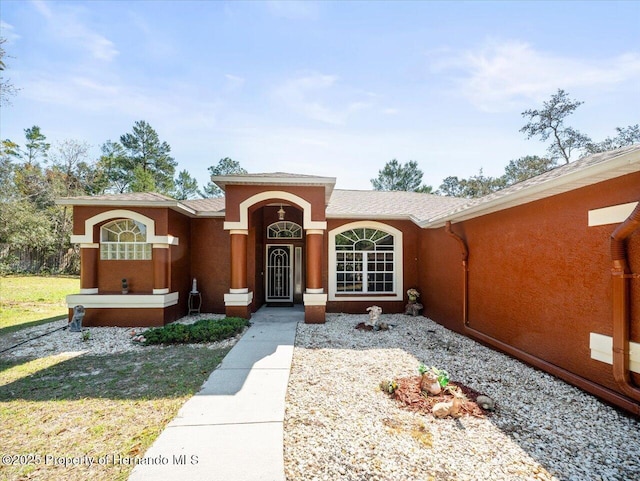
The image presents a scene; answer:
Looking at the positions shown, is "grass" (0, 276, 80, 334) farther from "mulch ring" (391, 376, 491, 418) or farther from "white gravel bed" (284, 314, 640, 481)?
"mulch ring" (391, 376, 491, 418)

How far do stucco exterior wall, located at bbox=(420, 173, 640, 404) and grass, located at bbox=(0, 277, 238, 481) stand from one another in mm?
5632

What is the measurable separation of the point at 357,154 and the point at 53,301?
14565 mm

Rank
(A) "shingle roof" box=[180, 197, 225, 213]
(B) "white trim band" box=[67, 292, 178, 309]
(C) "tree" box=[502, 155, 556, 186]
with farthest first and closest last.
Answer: (C) "tree" box=[502, 155, 556, 186]
(A) "shingle roof" box=[180, 197, 225, 213]
(B) "white trim band" box=[67, 292, 178, 309]

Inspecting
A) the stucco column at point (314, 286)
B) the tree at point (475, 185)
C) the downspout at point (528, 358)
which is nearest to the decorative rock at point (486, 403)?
the downspout at point (528, 358)

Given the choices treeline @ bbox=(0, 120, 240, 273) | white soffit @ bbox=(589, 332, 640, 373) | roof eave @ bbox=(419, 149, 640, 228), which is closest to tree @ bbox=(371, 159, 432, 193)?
treeline @ bbox=(0, 120, 240, 273)

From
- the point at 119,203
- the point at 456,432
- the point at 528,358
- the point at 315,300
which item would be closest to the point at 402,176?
the point at 315,300

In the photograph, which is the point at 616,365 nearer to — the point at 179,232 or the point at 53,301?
the point at 179,232

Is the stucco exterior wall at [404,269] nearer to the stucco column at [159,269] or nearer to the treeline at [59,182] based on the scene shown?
the stucco column at [159,269]

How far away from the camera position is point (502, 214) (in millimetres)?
6348

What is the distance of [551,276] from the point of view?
5008 millimetres

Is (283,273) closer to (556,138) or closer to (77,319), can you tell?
(77,319)

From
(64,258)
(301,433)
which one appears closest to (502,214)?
(301,433)

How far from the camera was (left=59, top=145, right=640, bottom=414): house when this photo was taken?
13.2 feet

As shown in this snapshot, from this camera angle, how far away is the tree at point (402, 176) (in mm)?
36875
